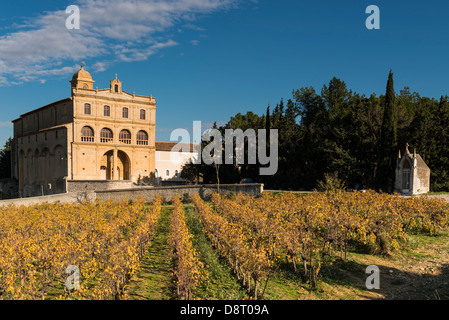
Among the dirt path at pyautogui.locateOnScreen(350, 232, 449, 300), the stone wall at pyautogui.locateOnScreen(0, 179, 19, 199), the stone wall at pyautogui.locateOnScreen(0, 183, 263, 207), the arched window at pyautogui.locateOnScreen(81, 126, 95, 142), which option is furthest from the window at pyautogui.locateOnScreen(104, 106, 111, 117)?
the dirt path at pyautogui.locateOnScreen(350, 232, 449, 300)

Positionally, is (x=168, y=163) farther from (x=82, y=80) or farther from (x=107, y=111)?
(x=82, y=80)

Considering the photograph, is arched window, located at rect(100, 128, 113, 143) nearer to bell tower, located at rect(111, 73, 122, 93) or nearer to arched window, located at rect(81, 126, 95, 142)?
arched window, located at rect(81, 126, 95, 142)

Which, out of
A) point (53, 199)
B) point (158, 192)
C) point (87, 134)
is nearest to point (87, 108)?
point (87, 134)

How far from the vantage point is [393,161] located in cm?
3281

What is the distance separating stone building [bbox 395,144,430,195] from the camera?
2855cm

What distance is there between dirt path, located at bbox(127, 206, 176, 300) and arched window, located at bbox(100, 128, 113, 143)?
3259 centimetres

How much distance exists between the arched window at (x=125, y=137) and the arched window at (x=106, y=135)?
134 cm

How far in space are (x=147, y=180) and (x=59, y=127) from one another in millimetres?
13572

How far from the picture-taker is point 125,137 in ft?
153

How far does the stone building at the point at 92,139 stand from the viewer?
42.5 metres

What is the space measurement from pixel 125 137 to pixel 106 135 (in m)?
2.64

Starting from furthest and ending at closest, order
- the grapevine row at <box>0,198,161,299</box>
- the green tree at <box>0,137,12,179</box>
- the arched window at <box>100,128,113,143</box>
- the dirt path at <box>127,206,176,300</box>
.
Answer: the green tree at <box>0,137,12,179</box>
the arched window at <box>100,128,113,143</box>
the dirt path at <box>127,206,176,300</box>
the grapevine row at <box>0,198,161,299</box>
